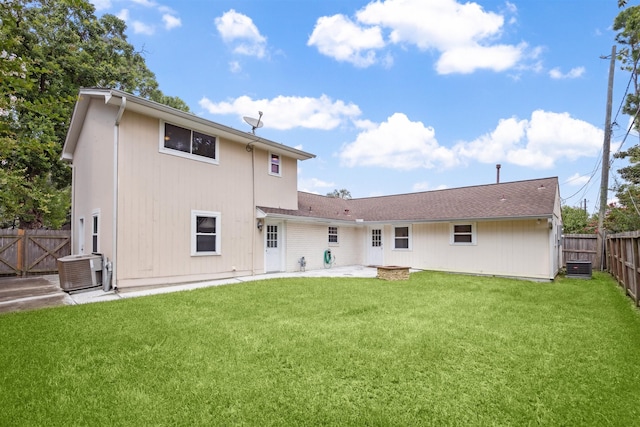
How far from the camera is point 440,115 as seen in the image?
17625 millimetres

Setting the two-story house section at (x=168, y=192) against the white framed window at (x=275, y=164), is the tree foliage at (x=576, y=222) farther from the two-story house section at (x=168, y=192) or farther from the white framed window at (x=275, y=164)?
the two-story house section at (x=168, y=192)

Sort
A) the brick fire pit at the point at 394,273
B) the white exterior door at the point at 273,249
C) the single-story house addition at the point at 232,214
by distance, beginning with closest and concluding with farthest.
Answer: the single-story house addition at the point at 232,214, the brick fire pit at the point at 394,273, the white exterior door at the point at 273,249

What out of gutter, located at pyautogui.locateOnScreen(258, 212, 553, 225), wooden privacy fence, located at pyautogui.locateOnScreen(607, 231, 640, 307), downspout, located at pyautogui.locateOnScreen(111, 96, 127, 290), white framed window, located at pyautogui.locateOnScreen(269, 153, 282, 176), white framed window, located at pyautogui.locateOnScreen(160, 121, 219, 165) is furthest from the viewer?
white framed window, located at pyautogui.locateOnScreen(269, 153, 282, 176)

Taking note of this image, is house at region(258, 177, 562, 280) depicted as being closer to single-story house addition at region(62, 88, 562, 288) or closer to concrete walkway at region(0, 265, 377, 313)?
single-story house addition at region(62, 88, 562, 288)

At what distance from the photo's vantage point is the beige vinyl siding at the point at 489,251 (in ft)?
38.7

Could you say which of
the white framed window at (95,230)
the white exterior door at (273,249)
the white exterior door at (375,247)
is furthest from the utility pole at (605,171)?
the white framed window at (95,230)

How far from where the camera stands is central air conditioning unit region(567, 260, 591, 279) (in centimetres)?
1205

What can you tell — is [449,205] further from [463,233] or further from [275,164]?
[275,164]

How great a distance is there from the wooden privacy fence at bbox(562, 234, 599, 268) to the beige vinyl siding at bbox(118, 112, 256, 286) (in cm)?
1515

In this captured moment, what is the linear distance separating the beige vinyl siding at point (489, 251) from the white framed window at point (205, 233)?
876 centimetres

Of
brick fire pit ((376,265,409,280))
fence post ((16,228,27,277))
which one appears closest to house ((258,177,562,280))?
brick fire pit ((376,265,409,280))

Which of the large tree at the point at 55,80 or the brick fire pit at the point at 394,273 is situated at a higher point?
the large tree at the point at 55,80

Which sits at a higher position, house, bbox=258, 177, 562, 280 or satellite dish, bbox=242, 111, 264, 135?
satellite dish, bbox=242, 111, 264, 135

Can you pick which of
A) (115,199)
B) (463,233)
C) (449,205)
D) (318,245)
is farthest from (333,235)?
(115,199)
